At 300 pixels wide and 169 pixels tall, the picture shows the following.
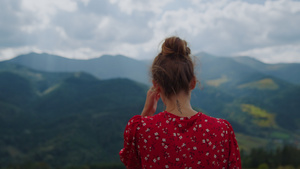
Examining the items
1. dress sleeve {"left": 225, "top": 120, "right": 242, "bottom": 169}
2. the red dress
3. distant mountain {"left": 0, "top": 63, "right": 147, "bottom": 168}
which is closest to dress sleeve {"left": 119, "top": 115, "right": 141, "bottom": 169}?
the red dress

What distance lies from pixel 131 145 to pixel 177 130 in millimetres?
341

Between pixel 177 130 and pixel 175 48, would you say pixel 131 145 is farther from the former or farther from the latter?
pixel 175 48

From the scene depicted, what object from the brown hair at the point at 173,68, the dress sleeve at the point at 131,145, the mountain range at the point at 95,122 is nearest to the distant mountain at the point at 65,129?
the mountain range at the point at 95,122

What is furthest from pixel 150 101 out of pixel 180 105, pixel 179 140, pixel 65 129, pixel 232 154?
pixel 65 129

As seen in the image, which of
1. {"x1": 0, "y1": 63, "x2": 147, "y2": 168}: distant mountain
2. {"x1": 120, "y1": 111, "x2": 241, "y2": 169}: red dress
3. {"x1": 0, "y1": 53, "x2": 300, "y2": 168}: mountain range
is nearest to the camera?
{"x1": 120, "y1": 111, "x2": 241, "y2": 169}: red dress

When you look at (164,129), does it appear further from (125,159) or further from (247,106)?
(247,106)

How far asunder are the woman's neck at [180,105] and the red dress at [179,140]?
0.12 ft

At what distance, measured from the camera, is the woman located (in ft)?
5.59

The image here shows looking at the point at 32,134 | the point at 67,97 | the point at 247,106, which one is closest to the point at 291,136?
the point at 247,106

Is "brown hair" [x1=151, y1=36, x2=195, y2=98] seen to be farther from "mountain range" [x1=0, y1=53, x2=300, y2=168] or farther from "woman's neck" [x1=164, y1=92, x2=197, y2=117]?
"mountain range" [x1=0, y1=53, x2=300, y2=168]

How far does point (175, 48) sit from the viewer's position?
5.82ft

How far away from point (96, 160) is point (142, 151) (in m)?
101

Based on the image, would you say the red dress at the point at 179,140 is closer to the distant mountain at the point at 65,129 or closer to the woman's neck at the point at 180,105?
the woman's neck at the point at 180,105

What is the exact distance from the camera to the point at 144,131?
68.1 inches
